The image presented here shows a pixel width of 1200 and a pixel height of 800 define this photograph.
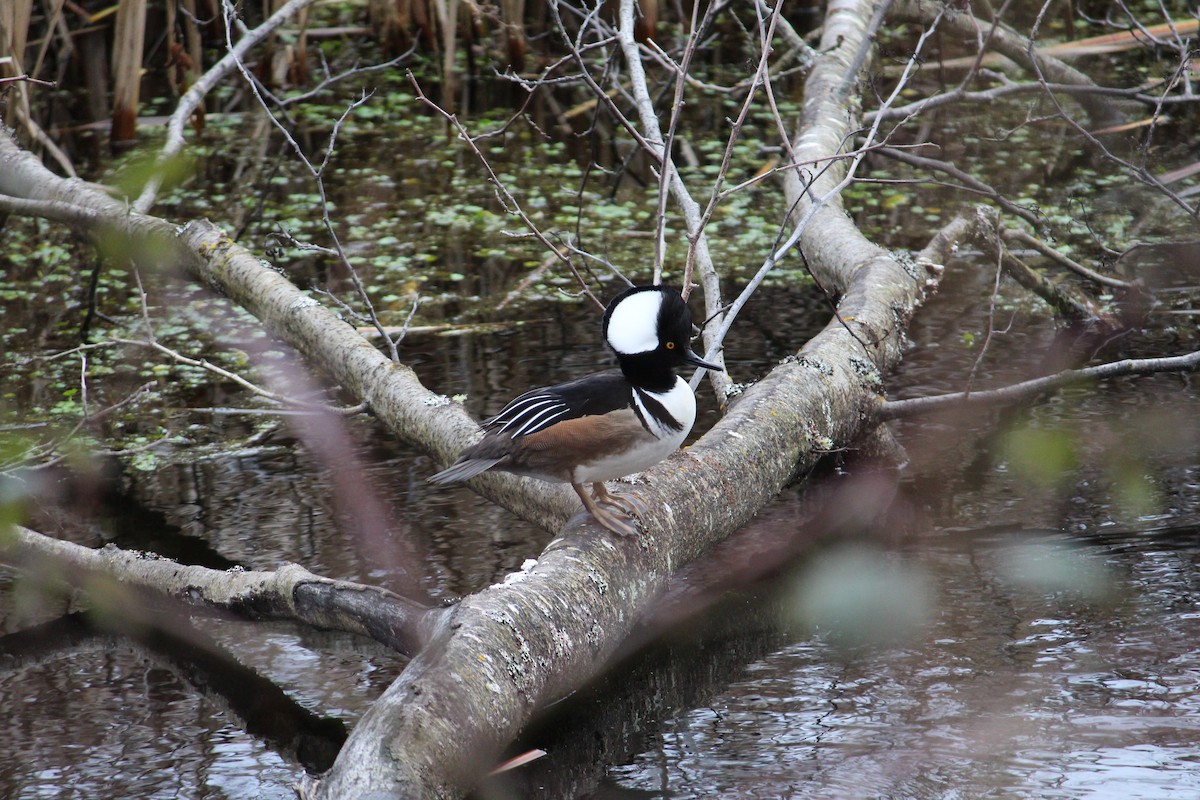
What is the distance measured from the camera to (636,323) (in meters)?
2.84

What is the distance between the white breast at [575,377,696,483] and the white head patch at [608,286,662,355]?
0.38ft

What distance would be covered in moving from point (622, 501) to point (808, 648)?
2.09 ft

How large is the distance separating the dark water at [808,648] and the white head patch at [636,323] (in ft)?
2.72

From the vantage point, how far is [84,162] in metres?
7.23

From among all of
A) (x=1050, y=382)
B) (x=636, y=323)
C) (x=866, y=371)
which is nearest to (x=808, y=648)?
(x=636, y=323)

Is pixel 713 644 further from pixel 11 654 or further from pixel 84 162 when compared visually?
pixel 84 162

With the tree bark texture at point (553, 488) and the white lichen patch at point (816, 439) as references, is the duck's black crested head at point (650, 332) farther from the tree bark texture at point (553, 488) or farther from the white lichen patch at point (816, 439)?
the white lichen patch at point (816, 439)

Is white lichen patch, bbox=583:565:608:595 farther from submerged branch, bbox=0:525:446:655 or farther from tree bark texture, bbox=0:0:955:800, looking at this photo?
submerged branch, bbox=0:525:446:655

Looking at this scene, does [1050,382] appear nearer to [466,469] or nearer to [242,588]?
[466,469]

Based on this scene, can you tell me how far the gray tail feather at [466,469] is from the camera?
284cm

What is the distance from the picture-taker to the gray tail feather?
2.84 m

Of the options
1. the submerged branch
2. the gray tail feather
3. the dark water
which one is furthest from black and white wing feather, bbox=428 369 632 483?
the dark water

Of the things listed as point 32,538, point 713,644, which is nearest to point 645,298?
point 713,644

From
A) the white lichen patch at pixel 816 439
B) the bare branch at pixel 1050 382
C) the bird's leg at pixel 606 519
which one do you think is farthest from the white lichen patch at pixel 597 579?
the bare branch at pixel 1050 382
